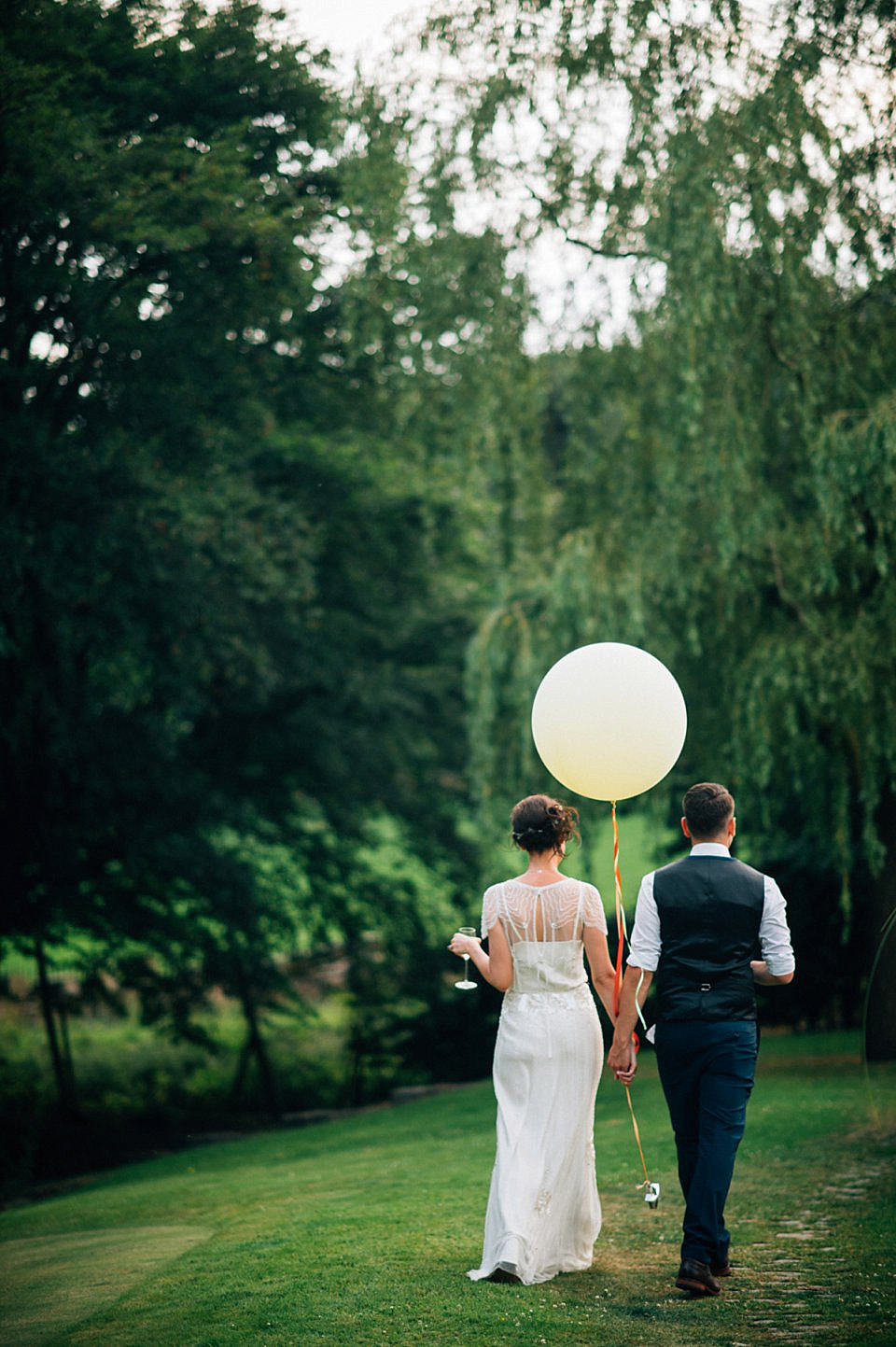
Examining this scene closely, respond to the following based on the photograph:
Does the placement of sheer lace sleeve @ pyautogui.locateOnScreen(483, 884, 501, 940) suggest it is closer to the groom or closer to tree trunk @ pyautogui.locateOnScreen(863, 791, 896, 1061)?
the groom

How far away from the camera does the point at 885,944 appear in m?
11.0

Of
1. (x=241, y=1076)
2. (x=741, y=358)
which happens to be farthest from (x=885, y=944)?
(x=241, y=1076)

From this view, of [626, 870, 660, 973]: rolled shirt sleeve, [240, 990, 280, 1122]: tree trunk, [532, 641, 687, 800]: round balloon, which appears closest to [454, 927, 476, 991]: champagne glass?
[626, 870, 660, 973]: rolled shirt sleeve

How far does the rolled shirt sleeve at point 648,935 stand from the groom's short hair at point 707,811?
0.85 ft

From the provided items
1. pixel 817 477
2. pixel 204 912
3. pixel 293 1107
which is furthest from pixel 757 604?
pixel 293 1107

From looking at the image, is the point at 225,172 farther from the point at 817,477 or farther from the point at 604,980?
the point at 604,980

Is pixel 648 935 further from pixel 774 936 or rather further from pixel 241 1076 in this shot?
pixel 241 1076

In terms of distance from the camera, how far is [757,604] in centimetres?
1046

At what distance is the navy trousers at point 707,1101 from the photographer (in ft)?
15.8

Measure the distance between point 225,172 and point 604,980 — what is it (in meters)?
8.29

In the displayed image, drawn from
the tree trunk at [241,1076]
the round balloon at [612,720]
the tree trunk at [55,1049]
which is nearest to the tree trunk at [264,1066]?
the tree trunk at [241,1076]

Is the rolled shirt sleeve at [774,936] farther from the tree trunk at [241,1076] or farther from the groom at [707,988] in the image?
the tree trunk at [241,1076]

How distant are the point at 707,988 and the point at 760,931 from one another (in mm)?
288

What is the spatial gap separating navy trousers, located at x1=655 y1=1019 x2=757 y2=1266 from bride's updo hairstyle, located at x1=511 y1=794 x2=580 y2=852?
32.1 inches
